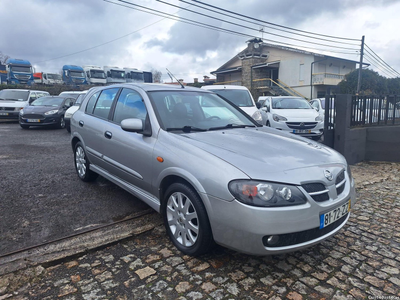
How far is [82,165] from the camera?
5254 mm

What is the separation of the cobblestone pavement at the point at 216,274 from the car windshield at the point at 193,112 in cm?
130

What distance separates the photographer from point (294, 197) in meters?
2.49

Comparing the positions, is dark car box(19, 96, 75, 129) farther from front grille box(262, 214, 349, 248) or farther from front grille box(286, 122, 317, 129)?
front grille box(262, 214, 349, 248)

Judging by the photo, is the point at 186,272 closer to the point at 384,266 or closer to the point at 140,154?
the point at 140,154

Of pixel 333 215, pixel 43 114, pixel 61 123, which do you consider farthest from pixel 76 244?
pixel 61 123

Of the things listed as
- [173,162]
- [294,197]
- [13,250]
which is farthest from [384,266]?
[13,250]

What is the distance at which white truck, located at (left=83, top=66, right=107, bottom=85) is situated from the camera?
30.9 meters

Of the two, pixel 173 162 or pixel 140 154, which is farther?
pixel 140 154

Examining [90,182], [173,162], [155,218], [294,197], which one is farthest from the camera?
[90,182]

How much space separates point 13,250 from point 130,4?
12.5m

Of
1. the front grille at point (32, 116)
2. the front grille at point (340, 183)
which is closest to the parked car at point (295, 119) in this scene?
the front grille at point (340, 183)

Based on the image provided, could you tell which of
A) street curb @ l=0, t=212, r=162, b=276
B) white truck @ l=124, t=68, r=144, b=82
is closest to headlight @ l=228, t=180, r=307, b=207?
street curb @ l=0, t=212, r=162, b=276

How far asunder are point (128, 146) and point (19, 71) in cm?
3066

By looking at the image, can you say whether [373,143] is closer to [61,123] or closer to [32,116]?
[61,123]
